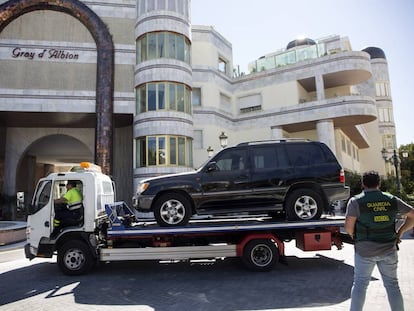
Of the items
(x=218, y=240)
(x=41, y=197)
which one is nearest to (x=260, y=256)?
(x=218, y=240)

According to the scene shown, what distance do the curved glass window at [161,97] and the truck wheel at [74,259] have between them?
13.5 metres

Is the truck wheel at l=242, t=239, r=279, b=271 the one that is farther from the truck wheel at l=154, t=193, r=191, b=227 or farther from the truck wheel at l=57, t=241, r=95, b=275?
the truck wheel at l=57, t=241, r=95, b=275

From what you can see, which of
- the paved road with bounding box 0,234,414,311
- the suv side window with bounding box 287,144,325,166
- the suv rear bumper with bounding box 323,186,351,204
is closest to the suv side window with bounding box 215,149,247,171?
the suv side window with bounding box 287,144,325,166

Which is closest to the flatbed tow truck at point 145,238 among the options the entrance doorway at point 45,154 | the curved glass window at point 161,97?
the curved glass window at point 161,97

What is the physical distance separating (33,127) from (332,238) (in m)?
23.7

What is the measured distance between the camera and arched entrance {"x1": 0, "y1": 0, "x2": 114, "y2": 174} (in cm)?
1962

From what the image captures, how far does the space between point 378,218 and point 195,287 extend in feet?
12.3

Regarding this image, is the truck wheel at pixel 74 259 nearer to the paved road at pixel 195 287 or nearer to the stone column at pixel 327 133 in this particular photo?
the paved road at pixel 195 287

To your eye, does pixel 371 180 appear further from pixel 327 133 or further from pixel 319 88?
pixel 319 88

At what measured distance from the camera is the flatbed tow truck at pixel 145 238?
6805mm

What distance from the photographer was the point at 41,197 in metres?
7.26

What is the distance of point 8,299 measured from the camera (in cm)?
553

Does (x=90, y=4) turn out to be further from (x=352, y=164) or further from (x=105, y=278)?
(x=352, y=164)

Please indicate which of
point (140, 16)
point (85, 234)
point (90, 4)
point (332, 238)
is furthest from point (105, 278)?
point (90, 4)
